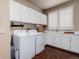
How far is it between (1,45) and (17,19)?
1.45 m

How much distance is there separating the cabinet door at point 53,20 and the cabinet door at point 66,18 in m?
0.25

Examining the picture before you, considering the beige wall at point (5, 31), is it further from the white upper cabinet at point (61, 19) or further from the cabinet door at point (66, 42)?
the white upper cabinet at point (61, 19)

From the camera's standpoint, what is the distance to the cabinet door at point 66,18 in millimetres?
4312

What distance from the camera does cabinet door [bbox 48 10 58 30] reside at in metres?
4.92

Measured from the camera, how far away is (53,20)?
5047 mm

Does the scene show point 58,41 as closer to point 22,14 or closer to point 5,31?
point 22,14

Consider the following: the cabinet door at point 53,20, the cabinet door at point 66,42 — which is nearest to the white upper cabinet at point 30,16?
the cabinet door at point 53,20

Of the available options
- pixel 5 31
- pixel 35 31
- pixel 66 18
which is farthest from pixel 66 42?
pixel 5 31

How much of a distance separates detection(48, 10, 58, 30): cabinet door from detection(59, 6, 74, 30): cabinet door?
0.25m

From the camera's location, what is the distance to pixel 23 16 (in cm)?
346

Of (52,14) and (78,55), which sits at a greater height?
(52,14)

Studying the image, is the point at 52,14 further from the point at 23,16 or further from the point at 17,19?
the point at 17,19

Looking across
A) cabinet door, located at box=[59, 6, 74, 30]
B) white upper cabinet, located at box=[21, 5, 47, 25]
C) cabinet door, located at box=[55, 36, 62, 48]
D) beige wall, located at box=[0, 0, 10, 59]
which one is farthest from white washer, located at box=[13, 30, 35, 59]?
cabinet door, located at box=[59, 6, 74, 30]

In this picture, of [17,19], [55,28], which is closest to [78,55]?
[17,19]
